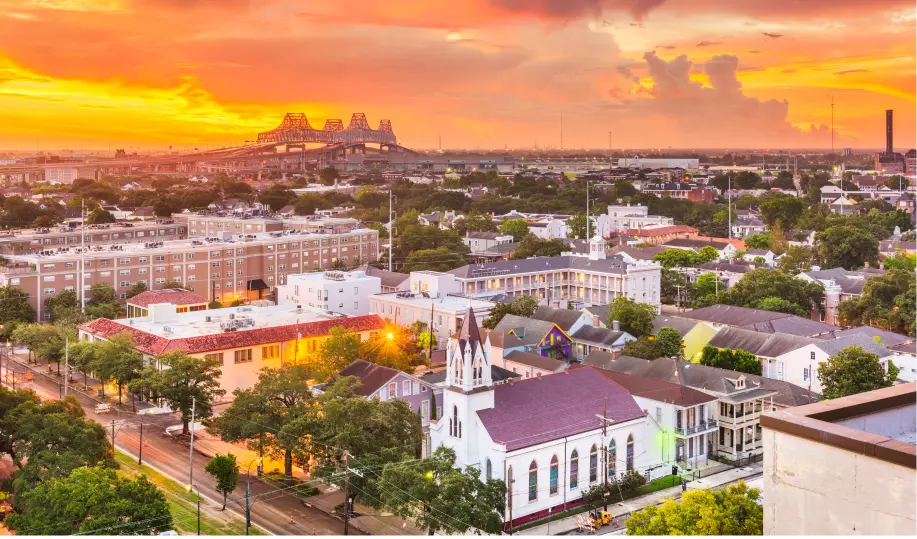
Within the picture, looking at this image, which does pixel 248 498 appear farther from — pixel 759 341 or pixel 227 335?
pixel 759 341

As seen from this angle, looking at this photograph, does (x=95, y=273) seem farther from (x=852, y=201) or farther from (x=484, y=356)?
(x=852, y=201)

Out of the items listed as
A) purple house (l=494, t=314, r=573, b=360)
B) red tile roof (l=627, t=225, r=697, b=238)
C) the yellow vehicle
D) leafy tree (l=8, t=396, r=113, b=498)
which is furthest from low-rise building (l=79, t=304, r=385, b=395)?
red tile roof (l=627, t=225, r=697, b=238)

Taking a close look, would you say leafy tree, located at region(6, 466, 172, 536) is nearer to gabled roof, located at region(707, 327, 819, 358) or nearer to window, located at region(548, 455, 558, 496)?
window, located at region(548, 455, 558, 496)

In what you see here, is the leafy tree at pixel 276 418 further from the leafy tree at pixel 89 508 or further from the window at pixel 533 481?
the window at pixel 533 481

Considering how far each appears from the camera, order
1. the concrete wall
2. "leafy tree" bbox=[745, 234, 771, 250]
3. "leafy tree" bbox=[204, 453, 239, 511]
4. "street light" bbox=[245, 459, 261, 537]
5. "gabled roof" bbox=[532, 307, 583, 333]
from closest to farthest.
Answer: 1. the concrete wall
2. "street light" bbox=[245, 459, 261, 537]
3. "leafy tree" bbox=[204, 453, 239, 511]
4. "gabled roof" bbox=[532, 307, 583, 333]
5. "leafy tree" bbox=[745, 234, 771, 250]

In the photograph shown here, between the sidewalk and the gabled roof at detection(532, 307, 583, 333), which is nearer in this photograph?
the sidewalk

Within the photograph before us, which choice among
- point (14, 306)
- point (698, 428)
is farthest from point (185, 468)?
point (14, 306)

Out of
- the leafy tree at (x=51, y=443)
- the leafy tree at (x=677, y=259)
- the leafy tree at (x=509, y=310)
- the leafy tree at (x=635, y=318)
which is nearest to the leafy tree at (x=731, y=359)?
the leafy tree at (x=635, y=318)
